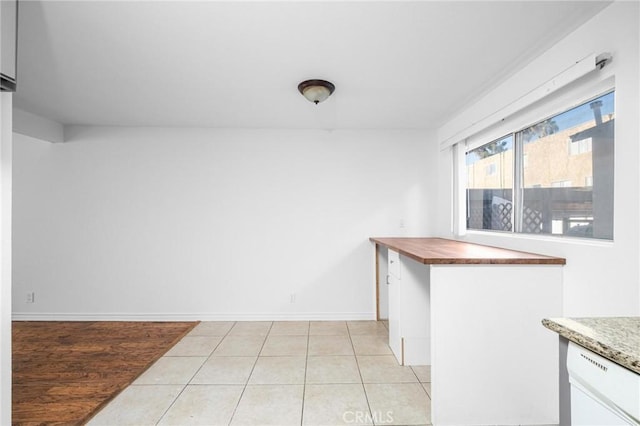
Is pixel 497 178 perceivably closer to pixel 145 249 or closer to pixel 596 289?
pixel 596 289

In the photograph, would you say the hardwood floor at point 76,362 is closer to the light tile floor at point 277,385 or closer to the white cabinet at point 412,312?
the light tile floor at point 277,385

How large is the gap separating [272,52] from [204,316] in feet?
9.67

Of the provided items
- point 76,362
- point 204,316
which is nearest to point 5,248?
point 76,362

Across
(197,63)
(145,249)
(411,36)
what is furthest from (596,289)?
(145,249)

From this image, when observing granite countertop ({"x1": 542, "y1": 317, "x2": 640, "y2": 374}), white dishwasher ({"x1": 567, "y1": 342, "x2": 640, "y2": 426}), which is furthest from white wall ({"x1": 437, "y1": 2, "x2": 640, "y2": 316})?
white dishwasher ({"x1": 567, "y1": 342, "x2": 640, "y2": 426})

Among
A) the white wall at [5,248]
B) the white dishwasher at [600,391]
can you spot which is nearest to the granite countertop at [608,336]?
the white dishwasher at [600,391]

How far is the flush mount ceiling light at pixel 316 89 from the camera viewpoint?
2.29m

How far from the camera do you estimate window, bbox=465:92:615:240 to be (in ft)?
5.41

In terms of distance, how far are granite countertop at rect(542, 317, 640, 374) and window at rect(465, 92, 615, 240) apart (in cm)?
96

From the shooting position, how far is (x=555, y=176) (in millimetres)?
2043

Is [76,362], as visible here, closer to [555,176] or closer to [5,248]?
[5,248]

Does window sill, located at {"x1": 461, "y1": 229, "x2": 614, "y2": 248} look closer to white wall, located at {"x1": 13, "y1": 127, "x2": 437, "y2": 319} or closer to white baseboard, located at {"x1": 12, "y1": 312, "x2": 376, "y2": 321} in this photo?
white wall, located at {"x1": 13, "y1": 127, "x2": 437, "y2": 319}

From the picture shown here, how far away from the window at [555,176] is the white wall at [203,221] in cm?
107

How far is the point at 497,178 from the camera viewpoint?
2.75m
